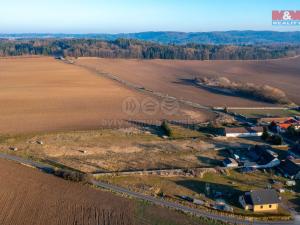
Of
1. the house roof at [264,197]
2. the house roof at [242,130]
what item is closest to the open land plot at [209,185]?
the house roof at [264,197]

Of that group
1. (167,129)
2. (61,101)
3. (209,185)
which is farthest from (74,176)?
(61,101)

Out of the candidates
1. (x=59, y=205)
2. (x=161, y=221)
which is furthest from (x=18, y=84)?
(x=161, y=221)

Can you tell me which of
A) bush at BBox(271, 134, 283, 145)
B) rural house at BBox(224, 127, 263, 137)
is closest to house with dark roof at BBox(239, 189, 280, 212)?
bush at BBox(271, 134, 283, 145)

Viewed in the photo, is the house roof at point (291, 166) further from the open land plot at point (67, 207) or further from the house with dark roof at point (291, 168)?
the open land plot at point (67, 207)

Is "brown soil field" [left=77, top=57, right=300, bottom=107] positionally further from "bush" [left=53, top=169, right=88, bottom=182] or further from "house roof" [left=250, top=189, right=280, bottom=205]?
"bush" [left=53, top=169, right=88, bottom=182]

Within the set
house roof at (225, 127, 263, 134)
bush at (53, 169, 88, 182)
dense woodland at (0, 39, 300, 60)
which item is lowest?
bush at (53, 169, 88, 182)

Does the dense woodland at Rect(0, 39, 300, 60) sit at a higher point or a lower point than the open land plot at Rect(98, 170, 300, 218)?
higher
